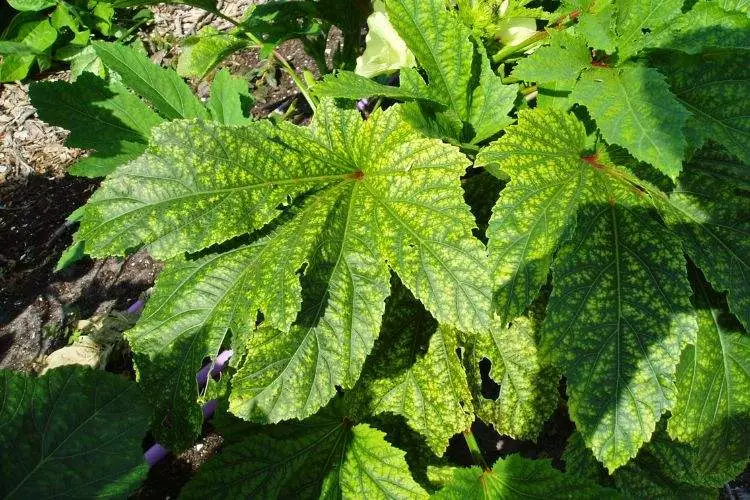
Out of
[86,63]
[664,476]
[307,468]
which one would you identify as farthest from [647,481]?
[86,63]

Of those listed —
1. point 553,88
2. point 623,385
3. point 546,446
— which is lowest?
point 546,446

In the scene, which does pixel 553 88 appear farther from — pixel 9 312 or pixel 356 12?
pixel 9 312

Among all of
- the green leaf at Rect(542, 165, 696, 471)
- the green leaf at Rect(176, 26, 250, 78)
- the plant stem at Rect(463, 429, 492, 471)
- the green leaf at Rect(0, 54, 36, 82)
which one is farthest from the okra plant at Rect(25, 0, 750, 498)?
the green leaf at Rect(0, 54, 36, 82)

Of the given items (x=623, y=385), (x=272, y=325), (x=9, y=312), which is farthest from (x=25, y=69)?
(x=623, y=385)

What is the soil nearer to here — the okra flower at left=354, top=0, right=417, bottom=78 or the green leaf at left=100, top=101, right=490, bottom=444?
the green leaf at left=100, top=101, right=490, bottom=444

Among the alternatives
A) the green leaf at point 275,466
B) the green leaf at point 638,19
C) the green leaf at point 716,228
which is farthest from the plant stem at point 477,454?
the green leaf at point 638,19
